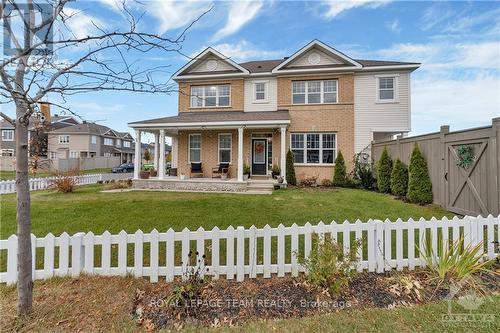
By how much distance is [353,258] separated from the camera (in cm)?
358

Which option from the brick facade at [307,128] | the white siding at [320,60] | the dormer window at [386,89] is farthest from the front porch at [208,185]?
the dormer window at [386,89]

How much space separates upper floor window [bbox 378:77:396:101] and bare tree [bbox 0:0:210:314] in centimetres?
1442

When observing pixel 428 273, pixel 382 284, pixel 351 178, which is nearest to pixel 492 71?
pixel 351 178

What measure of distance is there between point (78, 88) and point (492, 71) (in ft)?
44.5

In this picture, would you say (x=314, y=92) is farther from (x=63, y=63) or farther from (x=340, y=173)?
(x=63, y=63)

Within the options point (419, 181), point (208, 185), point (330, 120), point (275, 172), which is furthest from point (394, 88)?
point (208, 185)

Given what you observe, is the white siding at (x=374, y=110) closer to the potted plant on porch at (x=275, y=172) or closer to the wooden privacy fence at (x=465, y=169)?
the potted plant on porch at (x=275, y=172)

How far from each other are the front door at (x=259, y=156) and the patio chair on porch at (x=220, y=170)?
1.66 m

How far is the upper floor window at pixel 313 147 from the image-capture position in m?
14.8

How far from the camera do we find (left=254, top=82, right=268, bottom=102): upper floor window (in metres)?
16.1

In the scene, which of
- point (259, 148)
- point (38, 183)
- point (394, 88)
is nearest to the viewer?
point (38, 183)

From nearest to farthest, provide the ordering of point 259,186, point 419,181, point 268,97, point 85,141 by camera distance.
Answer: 1. point 419,181
2. point 259,186
3. point 268,97
4. point 85,141

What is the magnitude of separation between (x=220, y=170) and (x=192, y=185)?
8.69ft

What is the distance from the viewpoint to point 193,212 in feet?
24.5
